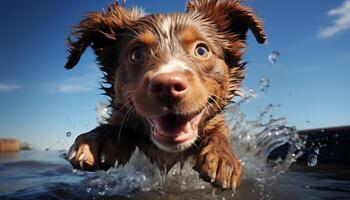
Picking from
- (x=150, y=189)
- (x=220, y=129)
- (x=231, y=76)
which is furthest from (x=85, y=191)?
(x=231, y=76)

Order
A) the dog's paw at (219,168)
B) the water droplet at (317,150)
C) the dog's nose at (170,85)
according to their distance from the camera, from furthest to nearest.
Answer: the water droplet at (317,150) < the dog's paw at (219,168) < the dog's nose at (170,85)

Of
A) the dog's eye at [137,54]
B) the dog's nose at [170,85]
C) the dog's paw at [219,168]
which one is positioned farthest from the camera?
the dog's eye at [137,54]

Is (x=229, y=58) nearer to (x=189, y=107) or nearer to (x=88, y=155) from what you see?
(x=189, y=107)

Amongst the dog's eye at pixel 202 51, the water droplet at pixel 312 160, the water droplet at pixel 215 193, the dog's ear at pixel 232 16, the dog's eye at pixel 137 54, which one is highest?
the dog's ear at pixel 232 16

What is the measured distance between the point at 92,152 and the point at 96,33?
151 centimetres

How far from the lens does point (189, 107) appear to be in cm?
321

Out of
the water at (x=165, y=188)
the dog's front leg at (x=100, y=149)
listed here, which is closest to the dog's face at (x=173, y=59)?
the dog's front leg at (x=100, y=149)

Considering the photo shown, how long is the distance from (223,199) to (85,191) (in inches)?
59.1

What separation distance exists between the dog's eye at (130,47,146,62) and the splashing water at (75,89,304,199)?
1.11 metres

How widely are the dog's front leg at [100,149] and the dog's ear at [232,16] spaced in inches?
59.7

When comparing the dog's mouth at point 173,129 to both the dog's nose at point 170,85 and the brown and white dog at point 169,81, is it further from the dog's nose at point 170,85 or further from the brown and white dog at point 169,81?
the dog's nose at point 170,85

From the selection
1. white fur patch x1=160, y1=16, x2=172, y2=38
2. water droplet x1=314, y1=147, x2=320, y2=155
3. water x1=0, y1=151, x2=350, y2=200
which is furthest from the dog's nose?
water droplet x1=314, y1=147, x2=320, y2=155

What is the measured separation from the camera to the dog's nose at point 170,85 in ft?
9.65

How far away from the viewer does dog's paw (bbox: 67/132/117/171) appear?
341 cm
